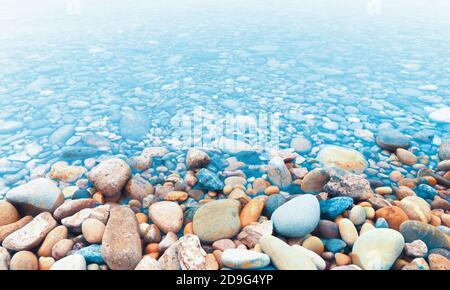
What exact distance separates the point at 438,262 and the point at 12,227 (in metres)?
2.83

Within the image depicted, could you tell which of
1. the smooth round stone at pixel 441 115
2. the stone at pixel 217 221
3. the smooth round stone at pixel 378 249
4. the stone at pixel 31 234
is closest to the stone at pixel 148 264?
the stone at pixel 217 221

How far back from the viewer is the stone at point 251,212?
A: 7.83ft

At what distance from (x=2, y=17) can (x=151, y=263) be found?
1199 cm

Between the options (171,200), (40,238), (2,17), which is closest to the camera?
(40,238)

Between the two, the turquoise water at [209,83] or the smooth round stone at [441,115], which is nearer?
the turquoise water at [209,83]

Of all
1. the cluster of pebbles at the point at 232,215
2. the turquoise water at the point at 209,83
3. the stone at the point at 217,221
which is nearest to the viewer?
the cluster of pebbles at the point at 232,215

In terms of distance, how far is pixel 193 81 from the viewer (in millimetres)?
5242

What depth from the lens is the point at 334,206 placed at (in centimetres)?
242

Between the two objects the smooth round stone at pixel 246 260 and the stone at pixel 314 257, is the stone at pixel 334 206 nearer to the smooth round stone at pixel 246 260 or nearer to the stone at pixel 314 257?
the stone at pixel 314 257

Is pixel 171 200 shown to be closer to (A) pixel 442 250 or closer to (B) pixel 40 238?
(B) pixel 40 238

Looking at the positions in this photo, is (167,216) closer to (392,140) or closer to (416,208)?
(416,208)

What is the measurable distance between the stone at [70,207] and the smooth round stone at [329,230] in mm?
1800

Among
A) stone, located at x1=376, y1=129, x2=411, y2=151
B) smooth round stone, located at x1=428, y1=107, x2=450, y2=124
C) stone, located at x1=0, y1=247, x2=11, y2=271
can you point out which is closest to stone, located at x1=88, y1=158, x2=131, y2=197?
stone, located at x1=0, y1=247, x2=11, y2=271
